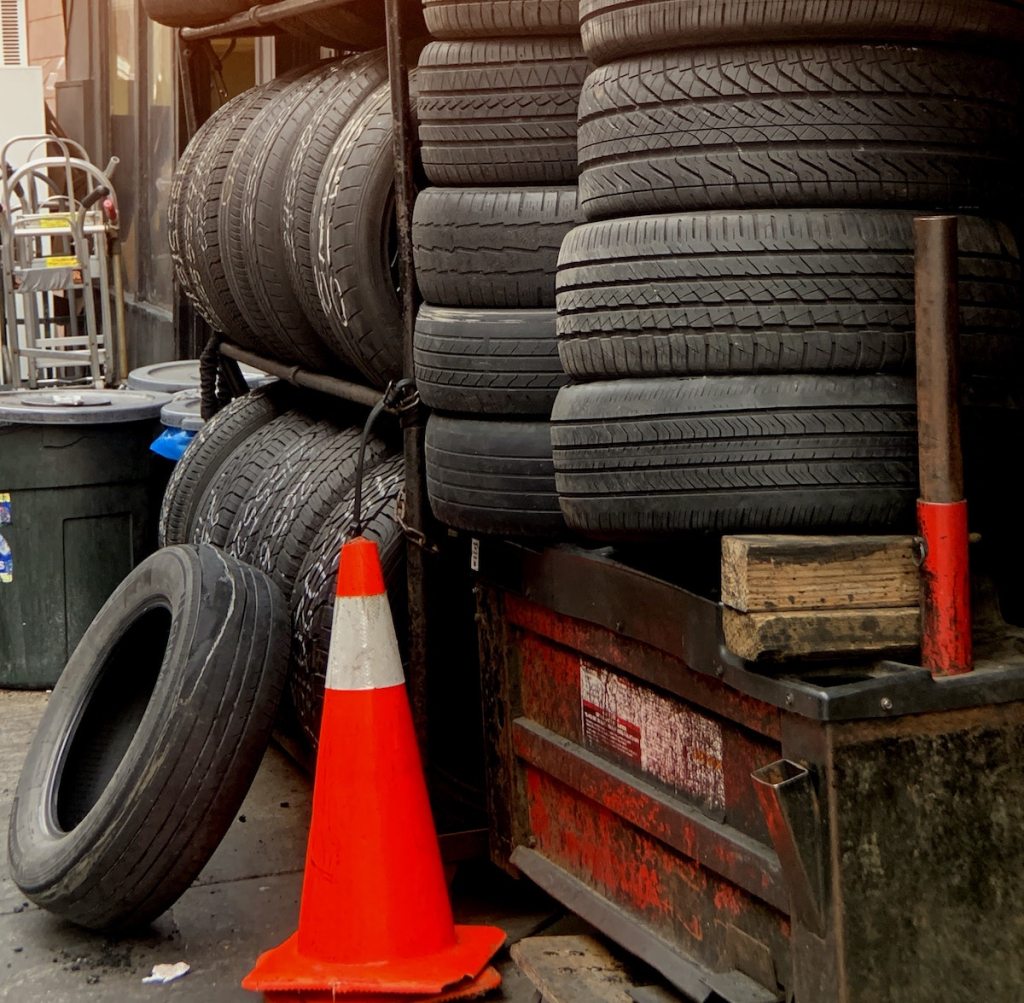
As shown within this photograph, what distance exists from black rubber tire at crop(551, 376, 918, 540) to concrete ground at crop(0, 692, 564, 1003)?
146cm

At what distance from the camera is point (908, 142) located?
232 centimetres

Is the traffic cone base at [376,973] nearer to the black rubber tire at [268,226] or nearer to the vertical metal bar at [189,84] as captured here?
the black rubber tire at [268,226]

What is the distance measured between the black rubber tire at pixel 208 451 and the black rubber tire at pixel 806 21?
3132 millimetres

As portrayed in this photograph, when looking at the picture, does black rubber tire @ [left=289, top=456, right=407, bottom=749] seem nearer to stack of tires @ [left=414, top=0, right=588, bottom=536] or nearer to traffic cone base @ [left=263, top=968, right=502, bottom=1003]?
stack of tires @ [left=414, top=0, right=588, bottom=536]

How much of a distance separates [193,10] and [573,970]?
Result: 12.5ft

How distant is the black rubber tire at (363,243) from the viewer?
12.3ft

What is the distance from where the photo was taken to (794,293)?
2312 mm

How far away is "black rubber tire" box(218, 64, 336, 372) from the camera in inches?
176

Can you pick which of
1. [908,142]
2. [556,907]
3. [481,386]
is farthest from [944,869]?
[556,907]

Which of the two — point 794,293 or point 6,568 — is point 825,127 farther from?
point 6,568

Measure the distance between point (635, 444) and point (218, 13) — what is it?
11.6 ft

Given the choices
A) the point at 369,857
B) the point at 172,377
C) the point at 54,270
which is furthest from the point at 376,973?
the point at 54,270

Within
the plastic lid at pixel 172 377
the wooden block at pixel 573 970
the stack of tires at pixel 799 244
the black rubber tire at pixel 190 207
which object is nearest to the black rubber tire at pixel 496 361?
the stack of tires at pixel 799 244

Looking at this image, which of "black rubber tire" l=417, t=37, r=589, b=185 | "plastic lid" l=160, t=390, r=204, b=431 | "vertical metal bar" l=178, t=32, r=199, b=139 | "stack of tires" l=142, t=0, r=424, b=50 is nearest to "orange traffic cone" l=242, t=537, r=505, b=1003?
"black rubber tire" l=417, t=37, r=589, b=185
